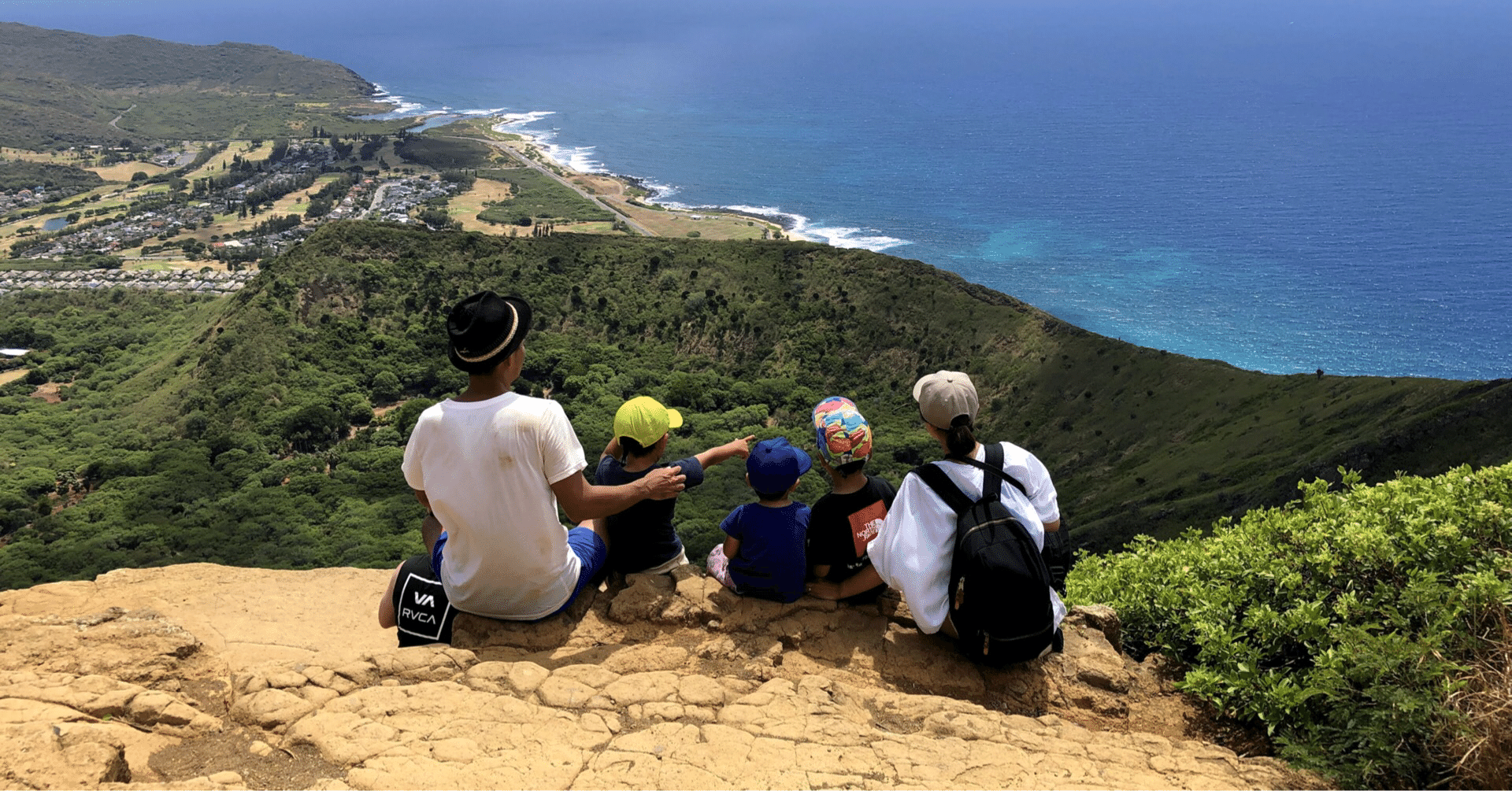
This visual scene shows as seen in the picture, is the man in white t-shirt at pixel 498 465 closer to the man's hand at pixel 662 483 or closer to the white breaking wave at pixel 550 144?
the man's hand at pixel 662 483

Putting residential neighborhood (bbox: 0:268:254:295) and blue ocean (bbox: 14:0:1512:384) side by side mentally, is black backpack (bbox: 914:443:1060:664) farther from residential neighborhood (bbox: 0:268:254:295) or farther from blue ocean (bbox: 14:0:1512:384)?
residential neighborhood (bbox: 0:268:254:295)

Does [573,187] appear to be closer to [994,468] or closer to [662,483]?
[662,483]

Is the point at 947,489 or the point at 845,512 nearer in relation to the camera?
the point at 947,489

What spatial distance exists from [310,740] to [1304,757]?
5.06 m

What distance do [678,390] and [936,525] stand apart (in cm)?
5287

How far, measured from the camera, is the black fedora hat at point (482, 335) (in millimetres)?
4715

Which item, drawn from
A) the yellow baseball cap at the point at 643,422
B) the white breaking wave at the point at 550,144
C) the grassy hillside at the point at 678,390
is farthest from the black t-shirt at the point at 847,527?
the white breaking wave at the point at 550,144

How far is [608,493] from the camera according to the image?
5.10 m

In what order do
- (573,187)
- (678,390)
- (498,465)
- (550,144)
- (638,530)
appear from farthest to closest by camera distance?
(550,144) < (573,187) < (678,390) < (638,530) < (498,465)

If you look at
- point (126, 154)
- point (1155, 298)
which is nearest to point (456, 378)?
point (1155, 298)

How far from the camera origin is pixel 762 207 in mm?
116438

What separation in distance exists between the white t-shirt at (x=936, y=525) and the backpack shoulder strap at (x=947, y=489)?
0.08 ft

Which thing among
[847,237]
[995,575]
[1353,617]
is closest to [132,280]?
[847,237]

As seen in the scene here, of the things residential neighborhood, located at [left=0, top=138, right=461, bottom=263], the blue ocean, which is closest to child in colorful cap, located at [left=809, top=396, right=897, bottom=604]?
the blue ocean
